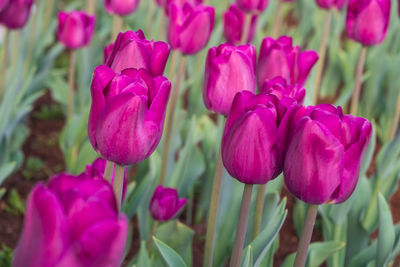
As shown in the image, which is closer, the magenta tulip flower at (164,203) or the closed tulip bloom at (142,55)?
the closed tulip bloom at (142,55)

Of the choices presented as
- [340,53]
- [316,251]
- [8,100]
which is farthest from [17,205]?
[340,53]

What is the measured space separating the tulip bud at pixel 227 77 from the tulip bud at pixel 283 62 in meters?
0.17

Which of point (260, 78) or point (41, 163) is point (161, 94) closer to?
point (260, 78)

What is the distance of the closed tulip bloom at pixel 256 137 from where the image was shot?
0.85m

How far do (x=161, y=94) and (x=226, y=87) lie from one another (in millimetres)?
268

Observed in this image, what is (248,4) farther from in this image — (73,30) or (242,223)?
(242,223)

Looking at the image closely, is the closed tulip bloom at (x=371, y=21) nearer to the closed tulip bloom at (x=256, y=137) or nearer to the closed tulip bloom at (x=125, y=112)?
the closed tulip bloom at (x=256, y=137)

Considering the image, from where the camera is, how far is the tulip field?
0.63 meters

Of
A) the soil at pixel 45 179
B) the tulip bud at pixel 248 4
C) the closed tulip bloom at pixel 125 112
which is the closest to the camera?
the closed tulip bloom at pixel 125 112

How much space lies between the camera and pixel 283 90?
1.04 meters

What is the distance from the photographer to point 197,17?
58.4 inches

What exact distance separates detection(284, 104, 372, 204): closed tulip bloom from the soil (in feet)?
3.13

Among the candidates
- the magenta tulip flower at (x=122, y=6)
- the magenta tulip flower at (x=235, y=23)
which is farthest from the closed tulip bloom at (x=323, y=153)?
the magenta tulip flower at (x=122, y=6)

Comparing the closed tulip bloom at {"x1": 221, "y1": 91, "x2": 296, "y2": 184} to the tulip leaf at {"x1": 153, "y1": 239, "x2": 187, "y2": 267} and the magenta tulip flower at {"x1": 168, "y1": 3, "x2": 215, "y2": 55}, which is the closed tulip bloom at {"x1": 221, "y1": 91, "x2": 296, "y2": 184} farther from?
the magenta tulip flower at {"x1": 168, "y1": 3, "x2": 215, "y2": 55}
